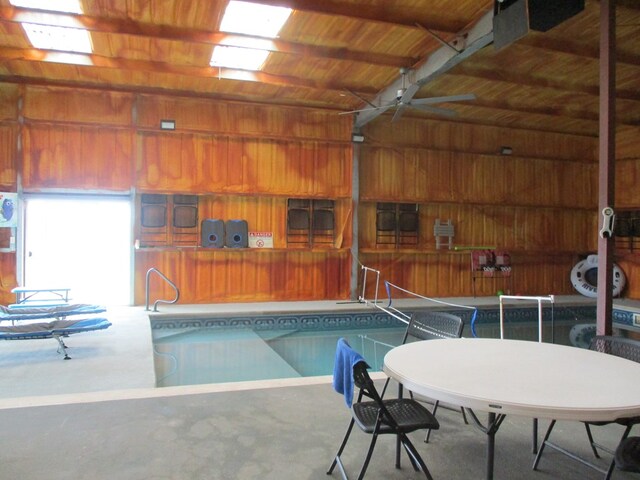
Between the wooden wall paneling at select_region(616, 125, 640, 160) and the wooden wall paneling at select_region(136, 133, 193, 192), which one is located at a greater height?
the wooden wall paneling at select_region(616, 125, 640, 160)

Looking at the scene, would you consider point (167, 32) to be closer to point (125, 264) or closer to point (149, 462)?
point (125, 264)

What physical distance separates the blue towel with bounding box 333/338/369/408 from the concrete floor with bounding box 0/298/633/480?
0.52m

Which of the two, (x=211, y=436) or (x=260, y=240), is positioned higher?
(x=260, y=240)

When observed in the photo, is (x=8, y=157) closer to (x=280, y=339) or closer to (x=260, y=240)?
(x=260, y=240)

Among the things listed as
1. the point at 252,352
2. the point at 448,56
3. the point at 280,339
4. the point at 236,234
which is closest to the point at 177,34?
the point at 448,56

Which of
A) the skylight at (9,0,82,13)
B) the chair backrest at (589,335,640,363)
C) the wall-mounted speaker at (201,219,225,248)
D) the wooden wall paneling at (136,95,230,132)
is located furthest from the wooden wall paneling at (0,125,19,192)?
the chair backrest at (589,335,640,363)

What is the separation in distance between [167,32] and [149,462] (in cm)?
507

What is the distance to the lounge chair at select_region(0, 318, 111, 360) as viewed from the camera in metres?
4.38

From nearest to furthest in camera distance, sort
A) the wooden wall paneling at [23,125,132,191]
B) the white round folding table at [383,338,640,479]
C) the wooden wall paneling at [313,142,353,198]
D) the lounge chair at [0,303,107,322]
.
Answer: the white round folding table at [383,338,640,479]
the lounge chair at [0,303,107,322]
the wooden wall paneling at [23,125,132,191]
the wooden wall paneling at [313,142,353,198]

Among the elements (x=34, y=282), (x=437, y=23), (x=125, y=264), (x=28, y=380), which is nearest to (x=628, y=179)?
(x=437, y=23)

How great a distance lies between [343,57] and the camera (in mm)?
6398

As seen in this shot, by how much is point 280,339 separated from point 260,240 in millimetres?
2234

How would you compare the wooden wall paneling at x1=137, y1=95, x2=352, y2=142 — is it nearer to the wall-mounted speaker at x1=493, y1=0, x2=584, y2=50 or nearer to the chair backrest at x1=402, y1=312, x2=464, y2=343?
the wall-mounted speaker at x1=493, y1=0, x2=584, y2=50

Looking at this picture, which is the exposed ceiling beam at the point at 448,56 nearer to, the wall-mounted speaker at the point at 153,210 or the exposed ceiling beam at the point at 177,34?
the exposed ceiling beam at the point at 177,34
